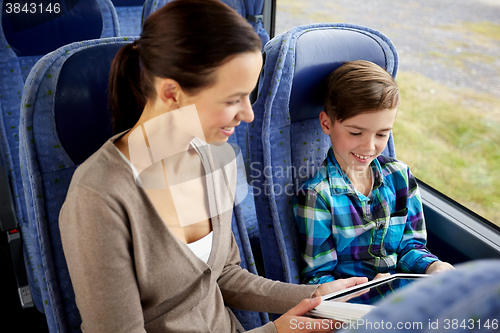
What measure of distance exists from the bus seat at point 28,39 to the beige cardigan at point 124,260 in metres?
0.76

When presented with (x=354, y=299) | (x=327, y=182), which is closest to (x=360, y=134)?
(x=327, y=182)

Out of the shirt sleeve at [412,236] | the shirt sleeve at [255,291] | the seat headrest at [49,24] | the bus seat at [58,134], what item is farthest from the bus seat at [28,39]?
the shirt sleeve at [412,236]

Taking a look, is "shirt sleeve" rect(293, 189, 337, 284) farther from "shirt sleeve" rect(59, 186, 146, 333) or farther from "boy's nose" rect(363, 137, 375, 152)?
"shirt sleeve" rect(59, 186, 146, 333)

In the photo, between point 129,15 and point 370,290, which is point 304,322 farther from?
point 129,15

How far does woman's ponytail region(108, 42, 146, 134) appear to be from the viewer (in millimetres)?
846

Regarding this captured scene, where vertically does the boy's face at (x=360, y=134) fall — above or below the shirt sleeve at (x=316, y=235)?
above

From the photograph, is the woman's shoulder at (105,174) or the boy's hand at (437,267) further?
the boy's hand at (437,267)

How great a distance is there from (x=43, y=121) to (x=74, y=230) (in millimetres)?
294

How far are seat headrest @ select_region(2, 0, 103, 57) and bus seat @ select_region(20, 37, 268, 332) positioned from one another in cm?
55

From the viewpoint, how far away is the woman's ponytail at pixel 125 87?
2.77 ft

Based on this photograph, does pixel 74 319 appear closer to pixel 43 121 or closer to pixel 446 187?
pixel 43 121

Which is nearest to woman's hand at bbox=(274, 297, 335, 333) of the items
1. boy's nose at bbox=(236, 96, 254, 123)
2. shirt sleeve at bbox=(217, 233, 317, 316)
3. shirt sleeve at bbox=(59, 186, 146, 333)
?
shirt sleeve at bbox=(217, 233, 317, 316)

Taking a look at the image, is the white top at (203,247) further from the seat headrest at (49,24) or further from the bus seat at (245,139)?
the seat headrest at (49,24)

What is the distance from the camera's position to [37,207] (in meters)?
0.89
